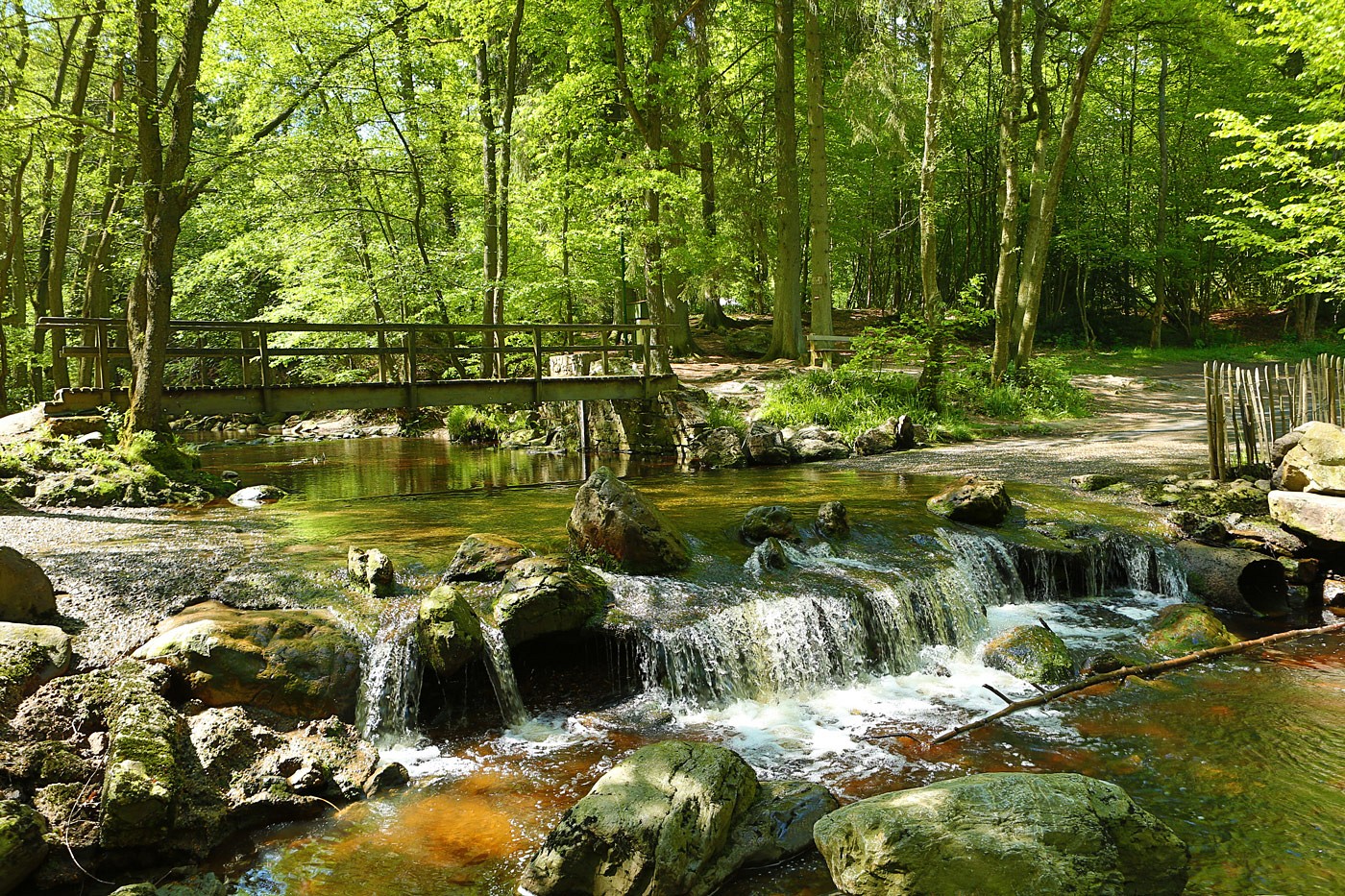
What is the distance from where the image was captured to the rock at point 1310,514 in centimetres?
877

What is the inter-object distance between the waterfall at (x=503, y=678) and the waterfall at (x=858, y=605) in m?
1.07

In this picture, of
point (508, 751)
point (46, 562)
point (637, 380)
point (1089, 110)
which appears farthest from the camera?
point (1089, 110)

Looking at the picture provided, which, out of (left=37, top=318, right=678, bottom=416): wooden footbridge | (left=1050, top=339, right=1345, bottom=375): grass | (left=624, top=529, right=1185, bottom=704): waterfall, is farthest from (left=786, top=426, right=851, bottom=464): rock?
(left=1050, top=339, right=1345, bottom=375): grass

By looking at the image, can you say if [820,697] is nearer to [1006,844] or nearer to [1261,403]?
[1006,844]

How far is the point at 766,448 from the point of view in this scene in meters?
15.5

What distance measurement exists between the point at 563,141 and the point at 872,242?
20573mm

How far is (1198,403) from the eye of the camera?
66.6ft

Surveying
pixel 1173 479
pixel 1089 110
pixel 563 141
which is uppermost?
pixel 1089 110

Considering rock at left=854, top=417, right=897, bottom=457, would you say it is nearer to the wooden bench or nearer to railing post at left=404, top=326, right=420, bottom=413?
the wooden bench

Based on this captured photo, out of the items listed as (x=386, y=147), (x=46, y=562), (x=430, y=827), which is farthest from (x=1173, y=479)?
(x=386, y=147)

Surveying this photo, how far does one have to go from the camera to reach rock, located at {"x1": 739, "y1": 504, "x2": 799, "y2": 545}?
9.43 meters

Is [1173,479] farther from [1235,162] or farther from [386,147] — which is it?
[386,147]

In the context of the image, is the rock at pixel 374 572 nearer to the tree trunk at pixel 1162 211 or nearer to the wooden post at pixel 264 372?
the wooden post at pixel 264 372

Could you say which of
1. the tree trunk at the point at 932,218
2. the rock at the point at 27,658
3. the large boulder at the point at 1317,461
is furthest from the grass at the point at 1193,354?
the rock at the point at 27,658
